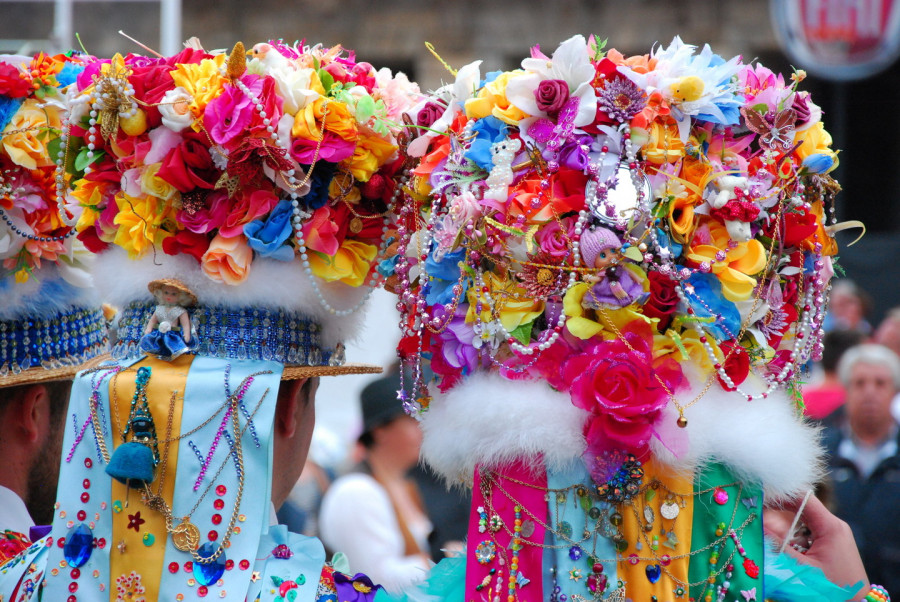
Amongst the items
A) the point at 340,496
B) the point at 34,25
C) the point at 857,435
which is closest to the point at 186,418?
the point at 340,496

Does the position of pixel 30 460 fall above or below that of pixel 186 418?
below

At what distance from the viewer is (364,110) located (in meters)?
2.20

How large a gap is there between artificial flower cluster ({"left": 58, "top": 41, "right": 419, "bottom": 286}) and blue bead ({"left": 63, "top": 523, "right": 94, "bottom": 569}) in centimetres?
61

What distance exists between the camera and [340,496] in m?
4.63

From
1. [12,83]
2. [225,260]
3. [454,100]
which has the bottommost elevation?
[225,260]

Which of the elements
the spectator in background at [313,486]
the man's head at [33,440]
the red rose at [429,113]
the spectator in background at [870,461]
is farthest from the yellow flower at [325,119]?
the spectator in background at [870,461]

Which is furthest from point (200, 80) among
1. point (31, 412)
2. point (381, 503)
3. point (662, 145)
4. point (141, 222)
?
point (381, 503)

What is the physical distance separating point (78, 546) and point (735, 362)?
56.6 inches

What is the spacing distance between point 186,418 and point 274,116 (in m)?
0.67

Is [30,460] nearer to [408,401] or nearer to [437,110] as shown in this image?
[408,401]

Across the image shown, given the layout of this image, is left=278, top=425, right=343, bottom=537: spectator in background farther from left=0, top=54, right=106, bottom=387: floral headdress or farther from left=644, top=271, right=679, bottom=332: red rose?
left=644, top=271, right=679, bottom=332: red rose

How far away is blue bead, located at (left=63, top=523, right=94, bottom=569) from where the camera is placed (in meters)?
2.17

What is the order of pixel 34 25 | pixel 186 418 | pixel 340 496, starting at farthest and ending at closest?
pixel 34 25
pixel 340 496
pixel 186 418

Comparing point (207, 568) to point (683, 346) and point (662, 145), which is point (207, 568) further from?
point (662, 145)
